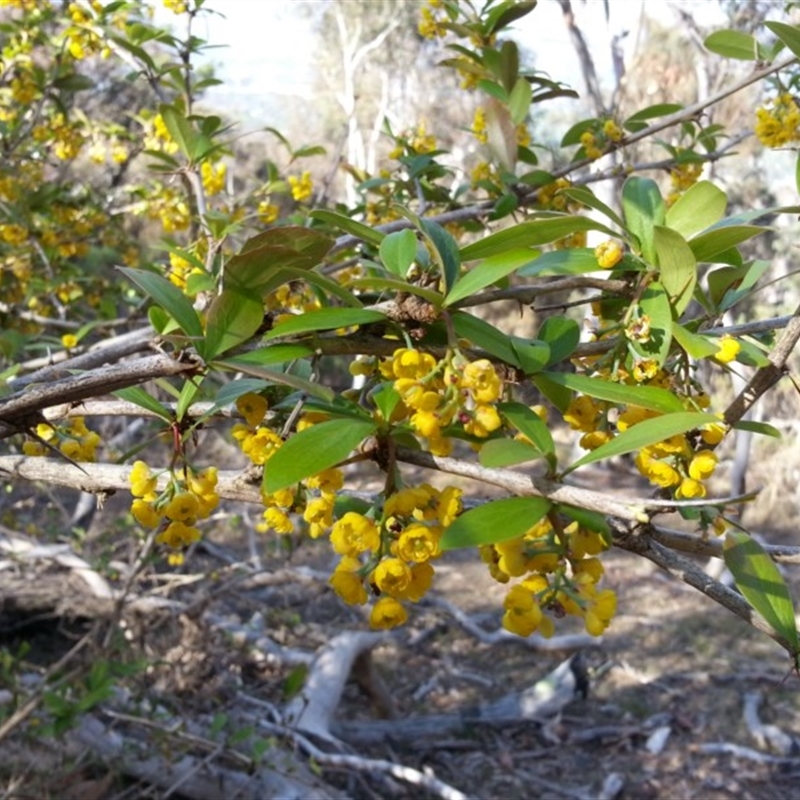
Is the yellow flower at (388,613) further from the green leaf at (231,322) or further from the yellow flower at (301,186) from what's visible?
the yellow flower at (301,186)

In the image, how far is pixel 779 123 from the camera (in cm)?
176

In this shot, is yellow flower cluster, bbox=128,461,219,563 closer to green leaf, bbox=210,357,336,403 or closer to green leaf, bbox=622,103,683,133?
green leaf, bbox=210,357,336,403

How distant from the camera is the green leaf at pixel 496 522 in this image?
54 centimetres

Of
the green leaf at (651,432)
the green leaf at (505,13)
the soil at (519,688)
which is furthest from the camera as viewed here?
the soil at (519,688)

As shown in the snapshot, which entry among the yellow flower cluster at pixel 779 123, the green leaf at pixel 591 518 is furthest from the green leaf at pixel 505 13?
the green leaf at pixel 591 518

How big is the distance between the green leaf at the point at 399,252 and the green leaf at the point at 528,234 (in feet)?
0.14

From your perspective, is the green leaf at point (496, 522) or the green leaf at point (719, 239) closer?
the green leaf at point (496, 522)

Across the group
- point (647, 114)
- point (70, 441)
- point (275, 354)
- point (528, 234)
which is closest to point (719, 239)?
point (528, 234)

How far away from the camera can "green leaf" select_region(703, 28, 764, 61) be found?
1.39 meters

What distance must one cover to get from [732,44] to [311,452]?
A: 1227 mm

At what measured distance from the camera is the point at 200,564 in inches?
208

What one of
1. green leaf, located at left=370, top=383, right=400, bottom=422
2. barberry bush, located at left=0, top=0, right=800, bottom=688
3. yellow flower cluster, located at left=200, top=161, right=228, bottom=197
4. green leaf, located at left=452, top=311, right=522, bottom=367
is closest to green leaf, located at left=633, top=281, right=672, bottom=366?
barberry bush, located at left=0, top=0, right=800, bottom=688

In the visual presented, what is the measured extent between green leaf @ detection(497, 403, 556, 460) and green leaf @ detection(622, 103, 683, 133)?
4.13ft

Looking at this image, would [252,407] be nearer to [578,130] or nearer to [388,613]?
[388,613]
